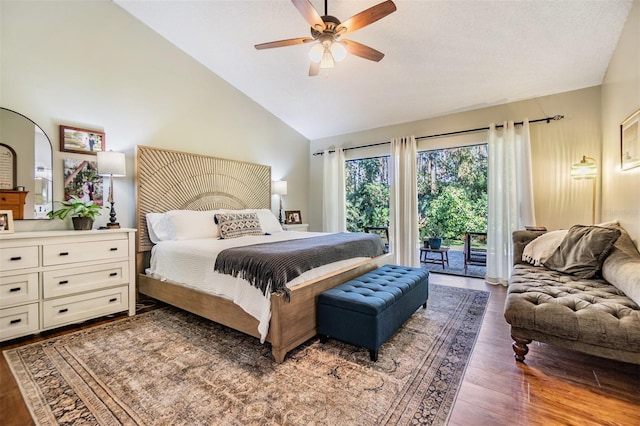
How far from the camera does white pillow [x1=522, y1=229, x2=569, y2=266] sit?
279cm

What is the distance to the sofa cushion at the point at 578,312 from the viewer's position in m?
1.62

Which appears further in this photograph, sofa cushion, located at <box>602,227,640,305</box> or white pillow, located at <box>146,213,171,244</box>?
white pillow, located at <box>146,213,171,244</box>

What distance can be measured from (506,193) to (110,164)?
15.7 ft

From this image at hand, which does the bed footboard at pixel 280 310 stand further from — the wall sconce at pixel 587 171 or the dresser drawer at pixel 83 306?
the wall sconce at pixel 587 171

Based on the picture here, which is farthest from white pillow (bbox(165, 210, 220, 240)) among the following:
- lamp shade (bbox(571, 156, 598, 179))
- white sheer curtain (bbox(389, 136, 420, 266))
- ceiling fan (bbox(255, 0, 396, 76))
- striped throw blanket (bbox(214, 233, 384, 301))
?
lamp shade (bbox(571, 156, 598, 179))

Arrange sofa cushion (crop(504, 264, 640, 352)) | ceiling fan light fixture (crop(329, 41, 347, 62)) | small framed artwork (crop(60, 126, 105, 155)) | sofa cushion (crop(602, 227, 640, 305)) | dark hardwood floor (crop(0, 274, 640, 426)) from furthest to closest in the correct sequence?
1. small framed artwork (crop(60, 126, 105, 155))
2. ceiling fan light fixture (crop(329, 41, 347, 62))
3. sofa cushion (crop(602, 227, 640, 305))
4. sofa cushion (crop(504, 264, 640, 352))
5. dark hardwood floor (crop(0, 274, 640, 426))

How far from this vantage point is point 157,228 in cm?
337

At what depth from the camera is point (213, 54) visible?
386cm

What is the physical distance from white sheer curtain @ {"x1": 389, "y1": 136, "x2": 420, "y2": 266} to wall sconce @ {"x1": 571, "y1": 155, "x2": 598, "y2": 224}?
191 centimetres

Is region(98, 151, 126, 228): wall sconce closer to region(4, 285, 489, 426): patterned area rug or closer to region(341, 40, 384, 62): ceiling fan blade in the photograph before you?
region(4, 285, 489, 426): patterned area rug

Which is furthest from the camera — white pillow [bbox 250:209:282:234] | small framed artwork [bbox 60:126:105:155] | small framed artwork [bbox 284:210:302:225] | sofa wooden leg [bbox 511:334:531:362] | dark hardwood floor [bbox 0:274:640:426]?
small framed artwork [bbox 284:210:302:225]

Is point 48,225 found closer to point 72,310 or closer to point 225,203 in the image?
point 72,310

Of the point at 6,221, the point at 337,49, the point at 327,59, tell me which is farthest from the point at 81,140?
the point at 337,49

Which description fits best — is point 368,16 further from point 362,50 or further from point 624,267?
point 624,267
